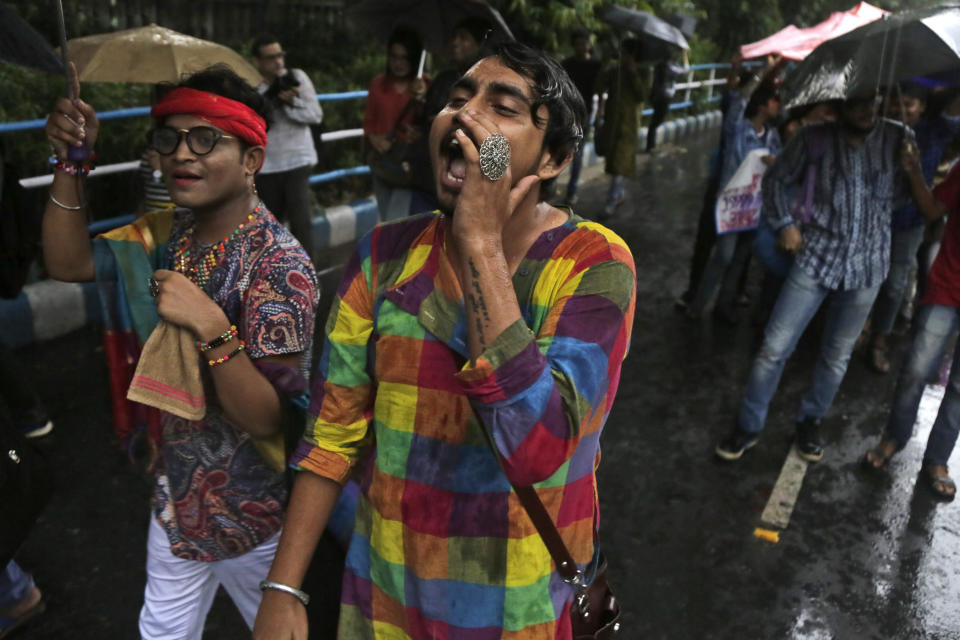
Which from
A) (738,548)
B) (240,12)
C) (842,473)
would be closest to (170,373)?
(738,548)

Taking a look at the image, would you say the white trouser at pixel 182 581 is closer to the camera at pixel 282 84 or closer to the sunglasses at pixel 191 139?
the sunglasses at pixel 191 139

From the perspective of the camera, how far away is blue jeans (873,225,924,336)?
5.40 metres

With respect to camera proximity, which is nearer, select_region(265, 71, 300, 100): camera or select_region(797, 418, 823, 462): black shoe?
select_region(797, 418, 823, 462): black shoe

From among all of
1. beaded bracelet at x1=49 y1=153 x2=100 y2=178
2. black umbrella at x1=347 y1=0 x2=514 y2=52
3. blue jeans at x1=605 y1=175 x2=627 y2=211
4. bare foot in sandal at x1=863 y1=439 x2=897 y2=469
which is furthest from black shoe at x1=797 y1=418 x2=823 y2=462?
blue jeans at x1=605 y1=175 x2=627 y2=211

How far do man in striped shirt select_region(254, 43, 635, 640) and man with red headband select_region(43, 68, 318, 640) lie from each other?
0.34 m

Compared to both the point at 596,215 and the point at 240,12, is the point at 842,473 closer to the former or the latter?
the point at 596,215

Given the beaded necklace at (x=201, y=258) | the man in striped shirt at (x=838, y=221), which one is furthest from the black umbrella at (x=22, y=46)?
the man in striped shirt at (x=838, y=221)

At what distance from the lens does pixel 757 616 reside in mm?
3223

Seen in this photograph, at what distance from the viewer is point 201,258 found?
1.98m

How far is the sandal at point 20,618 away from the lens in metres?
2.81

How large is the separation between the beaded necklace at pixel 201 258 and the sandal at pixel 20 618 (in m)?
1.71

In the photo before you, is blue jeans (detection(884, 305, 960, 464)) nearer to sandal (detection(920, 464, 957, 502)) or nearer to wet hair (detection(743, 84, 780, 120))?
sandal (detection(920, 464, 957, 502))

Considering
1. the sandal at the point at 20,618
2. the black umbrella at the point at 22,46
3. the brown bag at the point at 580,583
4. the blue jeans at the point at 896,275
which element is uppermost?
the black umbrella at the point at 22,46

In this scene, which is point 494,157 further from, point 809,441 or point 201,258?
point 809,441
